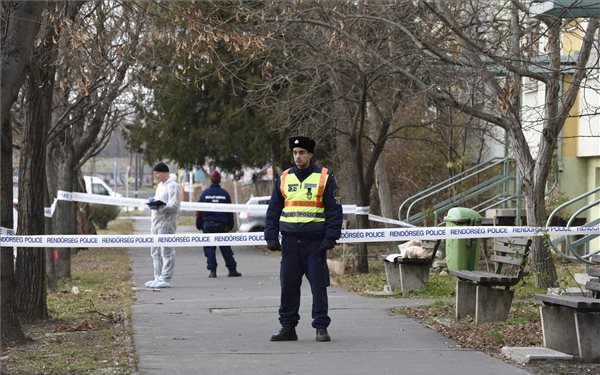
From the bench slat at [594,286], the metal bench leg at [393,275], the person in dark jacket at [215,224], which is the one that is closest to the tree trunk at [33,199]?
the metal bench leg at [393,275]

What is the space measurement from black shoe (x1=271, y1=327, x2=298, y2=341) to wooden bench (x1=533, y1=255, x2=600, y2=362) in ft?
7.58

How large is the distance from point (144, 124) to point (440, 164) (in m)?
8.22

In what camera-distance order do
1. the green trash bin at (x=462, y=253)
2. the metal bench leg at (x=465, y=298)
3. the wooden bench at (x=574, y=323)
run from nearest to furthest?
the wooden bench at (x=574, y=323), the metal bench leg at (x=465, y=298), the green trash bin at (x=462, y=253)

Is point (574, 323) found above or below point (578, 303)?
below

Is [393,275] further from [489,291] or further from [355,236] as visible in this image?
[489,291]

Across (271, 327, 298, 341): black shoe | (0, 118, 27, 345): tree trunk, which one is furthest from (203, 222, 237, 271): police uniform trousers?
(271, 327, 298, 341): black shoe

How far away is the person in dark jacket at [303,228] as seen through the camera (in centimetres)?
1036

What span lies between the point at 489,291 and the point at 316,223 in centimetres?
198

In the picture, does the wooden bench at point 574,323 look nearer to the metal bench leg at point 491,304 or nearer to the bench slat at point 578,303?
the bench slat at point 578,303

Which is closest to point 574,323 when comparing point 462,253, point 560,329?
point 560,329

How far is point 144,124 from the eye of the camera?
3084 cm

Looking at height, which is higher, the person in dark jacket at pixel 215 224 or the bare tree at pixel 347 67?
the bare tree at pixel 347 67

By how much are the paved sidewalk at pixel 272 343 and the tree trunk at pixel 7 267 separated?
113cm

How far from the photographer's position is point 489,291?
1119 centimetres
